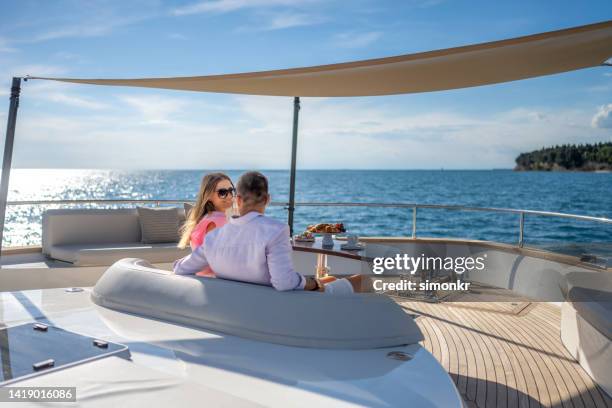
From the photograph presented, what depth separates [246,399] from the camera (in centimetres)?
140

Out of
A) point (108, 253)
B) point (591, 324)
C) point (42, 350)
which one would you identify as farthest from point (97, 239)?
point (591, 324)

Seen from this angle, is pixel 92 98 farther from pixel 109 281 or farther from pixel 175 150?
pixel 109 281

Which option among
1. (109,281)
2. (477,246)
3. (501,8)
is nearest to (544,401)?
(109,281)

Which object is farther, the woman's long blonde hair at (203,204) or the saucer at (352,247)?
the saucer at (352,247)

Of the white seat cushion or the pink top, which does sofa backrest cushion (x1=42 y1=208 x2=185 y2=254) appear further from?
the pink top

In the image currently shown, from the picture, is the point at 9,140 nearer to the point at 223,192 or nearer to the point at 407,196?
the point at 223,192

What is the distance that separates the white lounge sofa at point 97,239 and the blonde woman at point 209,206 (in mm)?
1650

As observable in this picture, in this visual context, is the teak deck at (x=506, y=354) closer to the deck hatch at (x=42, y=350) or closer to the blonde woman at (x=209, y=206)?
the blonde woman at (x=209, y=206)

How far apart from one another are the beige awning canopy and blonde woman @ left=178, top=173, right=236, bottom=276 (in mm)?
896

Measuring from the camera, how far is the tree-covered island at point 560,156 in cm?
3672

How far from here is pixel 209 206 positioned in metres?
3.28

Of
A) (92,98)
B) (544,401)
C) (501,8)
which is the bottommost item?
(544,401)

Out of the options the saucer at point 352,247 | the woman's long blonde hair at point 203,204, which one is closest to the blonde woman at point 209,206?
the woman's long blonde hair at point 203,204

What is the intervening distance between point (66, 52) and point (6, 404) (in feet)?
89.9
